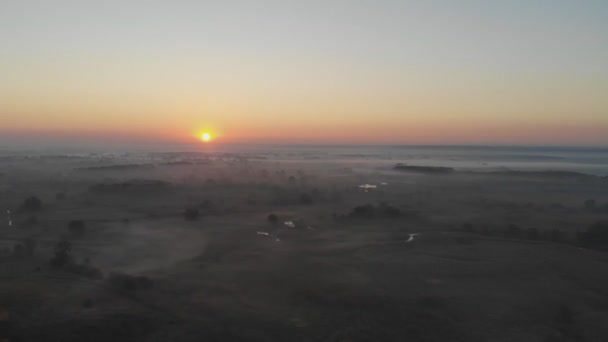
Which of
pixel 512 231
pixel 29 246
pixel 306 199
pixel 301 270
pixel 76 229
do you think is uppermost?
pixel 29 246

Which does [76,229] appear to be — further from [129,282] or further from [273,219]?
[129,282]

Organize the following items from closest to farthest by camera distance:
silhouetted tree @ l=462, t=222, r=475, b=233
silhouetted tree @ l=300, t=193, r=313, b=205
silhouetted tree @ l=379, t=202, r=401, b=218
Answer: silhouetted tree @ l=462, t=222, r=475, b=233
silhouetted tree @ l=379, t=202, r=401, b=218
silhouetted tree @ l=300, t=193, r=313, b=205

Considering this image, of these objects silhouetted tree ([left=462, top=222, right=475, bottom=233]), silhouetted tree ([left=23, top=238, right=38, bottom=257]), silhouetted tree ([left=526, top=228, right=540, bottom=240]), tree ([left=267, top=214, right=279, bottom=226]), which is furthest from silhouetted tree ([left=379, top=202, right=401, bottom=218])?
silhouetted tree ([left=23, top=238, right=38, bottom=257])

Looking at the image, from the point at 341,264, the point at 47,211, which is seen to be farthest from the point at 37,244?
the point at 341,264

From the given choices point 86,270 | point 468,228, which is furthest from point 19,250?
point 468,228

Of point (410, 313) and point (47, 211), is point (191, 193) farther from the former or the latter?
point (410, 313)

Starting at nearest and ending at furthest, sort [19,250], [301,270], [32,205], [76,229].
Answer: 1. [301,270]
2. [19,250]
3. [76,229]
4. [32,205]

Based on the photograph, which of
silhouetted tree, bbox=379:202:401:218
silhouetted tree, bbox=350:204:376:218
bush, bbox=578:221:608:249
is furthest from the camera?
silhouetted tree, bbox=379:202:401:218

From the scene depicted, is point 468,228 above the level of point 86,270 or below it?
below

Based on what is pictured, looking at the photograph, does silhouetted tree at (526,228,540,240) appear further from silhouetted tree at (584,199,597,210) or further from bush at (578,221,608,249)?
silhouetted tree at (584,199,597,210)
